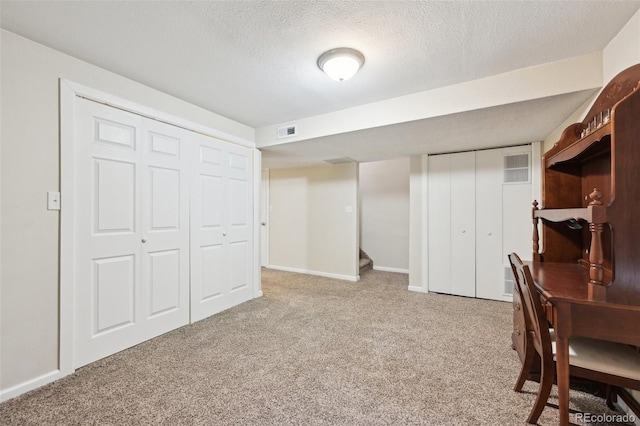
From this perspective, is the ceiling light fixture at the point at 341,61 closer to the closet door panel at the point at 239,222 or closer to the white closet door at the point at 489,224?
the closet door panel at the point at 239,222

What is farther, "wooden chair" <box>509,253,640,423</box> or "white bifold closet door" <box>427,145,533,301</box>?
"white bifold closet door" <box>427,145,533,301</box>

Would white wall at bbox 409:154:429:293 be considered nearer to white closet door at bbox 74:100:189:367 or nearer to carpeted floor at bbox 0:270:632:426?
carpeted floor at bbox 0:270:632:426

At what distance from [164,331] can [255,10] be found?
106 inches

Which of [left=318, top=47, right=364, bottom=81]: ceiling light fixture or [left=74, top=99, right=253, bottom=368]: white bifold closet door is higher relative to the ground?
[left=318, top=47, right=364, bottom=81]: ceiling light fixture

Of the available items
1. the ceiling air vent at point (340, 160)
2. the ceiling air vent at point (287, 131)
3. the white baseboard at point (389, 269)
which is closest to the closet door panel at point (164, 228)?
the ceiling air vent at point (287, 131)

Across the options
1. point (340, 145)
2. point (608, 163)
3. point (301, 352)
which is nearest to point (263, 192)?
point (340, 145)

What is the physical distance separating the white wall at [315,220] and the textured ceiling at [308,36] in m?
2.46

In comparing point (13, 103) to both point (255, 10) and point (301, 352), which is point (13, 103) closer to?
point (255, 10)

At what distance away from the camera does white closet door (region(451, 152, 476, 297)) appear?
11.9ft

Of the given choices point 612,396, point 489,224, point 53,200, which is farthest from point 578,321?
point 53,200

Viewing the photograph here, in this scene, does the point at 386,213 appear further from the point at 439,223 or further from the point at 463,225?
the point at 463,225

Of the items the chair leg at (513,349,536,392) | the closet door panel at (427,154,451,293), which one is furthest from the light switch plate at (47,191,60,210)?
the closet door panel at (427,154,451,293)

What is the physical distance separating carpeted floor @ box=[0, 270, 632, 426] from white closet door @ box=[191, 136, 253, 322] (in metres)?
0.31

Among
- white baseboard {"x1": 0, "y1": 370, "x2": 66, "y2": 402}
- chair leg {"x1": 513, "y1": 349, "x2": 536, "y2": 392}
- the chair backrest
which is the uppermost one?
the chair backrest
